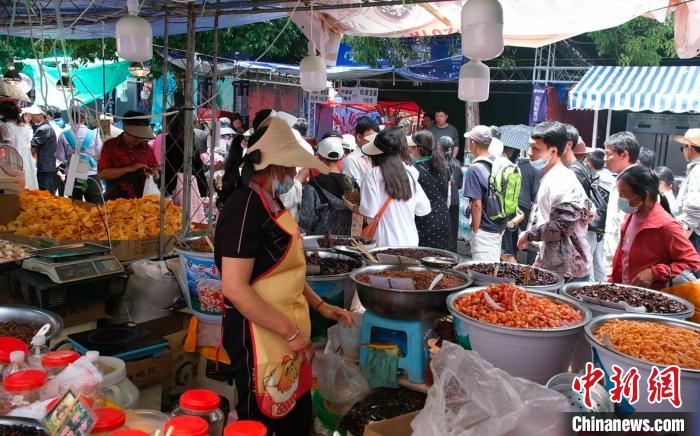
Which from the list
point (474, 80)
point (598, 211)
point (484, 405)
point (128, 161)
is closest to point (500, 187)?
point (598, 211)

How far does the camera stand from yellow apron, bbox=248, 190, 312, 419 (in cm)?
212

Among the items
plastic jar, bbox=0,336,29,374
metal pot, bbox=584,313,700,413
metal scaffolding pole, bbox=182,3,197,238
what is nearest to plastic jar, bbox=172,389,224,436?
plastic jar, bbox=0,336,29,374

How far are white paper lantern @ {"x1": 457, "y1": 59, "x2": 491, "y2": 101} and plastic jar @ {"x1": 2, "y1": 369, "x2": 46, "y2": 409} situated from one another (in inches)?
116

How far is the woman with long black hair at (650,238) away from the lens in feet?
9.77

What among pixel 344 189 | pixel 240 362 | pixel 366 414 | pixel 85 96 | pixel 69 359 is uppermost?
pixel 85 96

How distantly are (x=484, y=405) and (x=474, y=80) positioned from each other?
247 cm

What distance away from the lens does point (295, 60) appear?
1216 cm

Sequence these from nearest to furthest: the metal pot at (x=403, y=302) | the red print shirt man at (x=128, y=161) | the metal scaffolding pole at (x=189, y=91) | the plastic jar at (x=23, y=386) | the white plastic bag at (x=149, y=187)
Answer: the plastic jar at (x=23, y=386)
the metal pot at (x=403, y=302)
the metal scaffolding pole at (x=189, y=91)
the red print shirt man at (x=128, y=161)
the white plastic bag at (x=149, y=187)

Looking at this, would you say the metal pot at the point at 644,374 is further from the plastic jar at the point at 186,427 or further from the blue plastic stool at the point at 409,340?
the plastic jar at the point at 186,427

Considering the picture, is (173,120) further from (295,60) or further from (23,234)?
(295,60)

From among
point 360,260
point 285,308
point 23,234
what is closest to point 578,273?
point 360,260

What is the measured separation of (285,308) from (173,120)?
3268mm

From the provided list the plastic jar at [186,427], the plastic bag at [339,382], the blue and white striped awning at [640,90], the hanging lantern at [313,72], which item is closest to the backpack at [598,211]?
the hanging lantern at [313,72]

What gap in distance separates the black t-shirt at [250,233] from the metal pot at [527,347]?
801 mm
